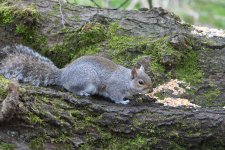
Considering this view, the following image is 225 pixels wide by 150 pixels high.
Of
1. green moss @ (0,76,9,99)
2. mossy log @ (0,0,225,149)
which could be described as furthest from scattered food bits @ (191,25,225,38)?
green moss @ (0,76,9,99)

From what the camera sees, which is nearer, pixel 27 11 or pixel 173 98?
pixel 173 98

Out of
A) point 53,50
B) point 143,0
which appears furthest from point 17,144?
point 143,0

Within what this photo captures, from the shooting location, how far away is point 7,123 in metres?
3.16

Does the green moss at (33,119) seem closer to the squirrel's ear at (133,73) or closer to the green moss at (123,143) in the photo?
the green moss at (123,143)

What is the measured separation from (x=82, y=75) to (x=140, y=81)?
0.48 m

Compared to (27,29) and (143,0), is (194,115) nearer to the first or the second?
(27,29)

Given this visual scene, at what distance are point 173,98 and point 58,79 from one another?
3.08 feet

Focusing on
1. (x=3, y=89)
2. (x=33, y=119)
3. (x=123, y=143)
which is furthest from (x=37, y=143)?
(x=123, y=143)

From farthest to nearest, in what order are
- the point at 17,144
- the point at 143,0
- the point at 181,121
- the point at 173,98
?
the point at 143,0, the point at 173,98, the point at 181,121, the point at 17,144

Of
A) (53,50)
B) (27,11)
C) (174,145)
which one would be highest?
(27,11)

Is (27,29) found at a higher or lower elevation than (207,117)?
higher

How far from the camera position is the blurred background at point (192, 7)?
615 cm

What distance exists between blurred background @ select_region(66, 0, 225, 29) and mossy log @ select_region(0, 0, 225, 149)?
3.97 ft

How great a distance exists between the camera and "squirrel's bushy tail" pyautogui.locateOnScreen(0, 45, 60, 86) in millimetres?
3947
